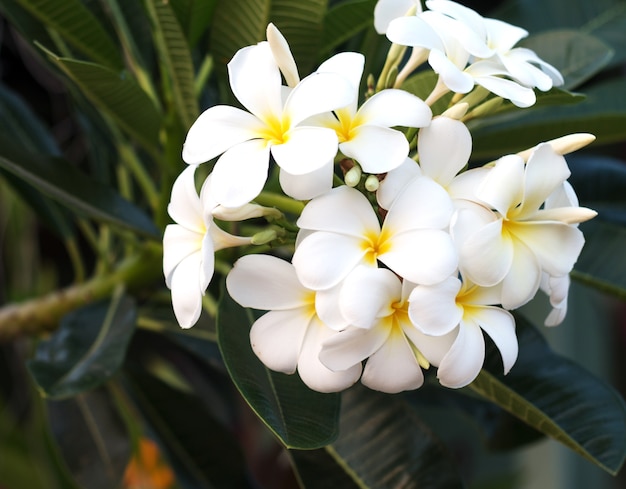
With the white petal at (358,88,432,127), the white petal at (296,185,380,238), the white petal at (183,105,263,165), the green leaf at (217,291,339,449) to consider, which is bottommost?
the green leaf at (217,291,339,449)

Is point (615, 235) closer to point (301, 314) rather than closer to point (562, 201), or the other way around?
point (562, 201)

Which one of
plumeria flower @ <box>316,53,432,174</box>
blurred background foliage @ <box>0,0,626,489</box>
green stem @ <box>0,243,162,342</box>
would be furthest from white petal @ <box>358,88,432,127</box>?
green stem @ <box>0,243,162,342</box>

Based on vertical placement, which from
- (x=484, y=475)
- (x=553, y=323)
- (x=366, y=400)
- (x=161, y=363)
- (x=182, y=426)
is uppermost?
(x=553, y=323)

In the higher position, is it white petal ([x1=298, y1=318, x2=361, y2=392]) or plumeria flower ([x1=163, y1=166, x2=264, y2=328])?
plumeria flower ([x1=163, y1=166, x2=264, y2=328])

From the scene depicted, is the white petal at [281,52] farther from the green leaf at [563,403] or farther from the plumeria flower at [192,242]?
the green leaf at [563,403]

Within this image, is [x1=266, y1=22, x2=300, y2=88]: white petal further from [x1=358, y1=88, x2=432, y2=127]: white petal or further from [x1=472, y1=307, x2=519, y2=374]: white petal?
[x1=472, y1=307, x2=519, y2=374]: white petal

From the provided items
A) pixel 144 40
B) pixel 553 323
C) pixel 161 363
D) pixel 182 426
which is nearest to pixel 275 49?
pixel 553 323

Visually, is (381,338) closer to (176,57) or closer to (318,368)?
(318,368)
